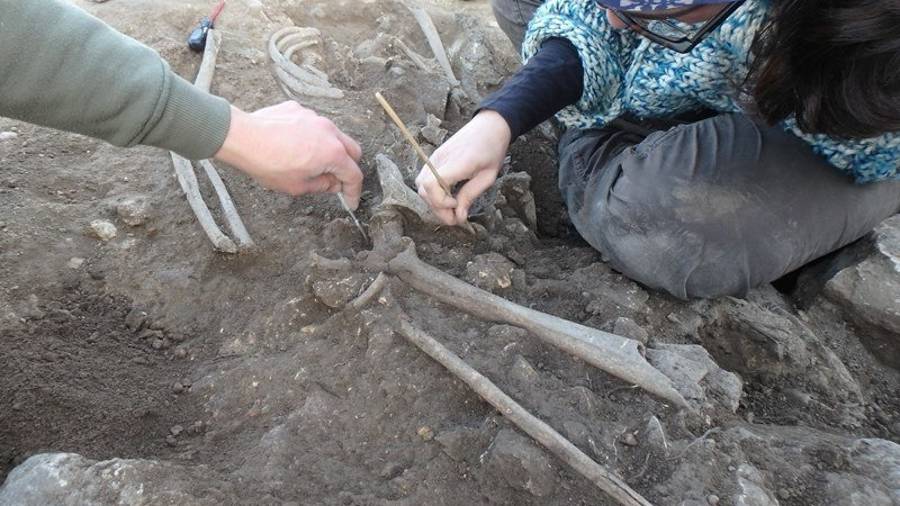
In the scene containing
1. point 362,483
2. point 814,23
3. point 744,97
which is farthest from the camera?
point 744,97

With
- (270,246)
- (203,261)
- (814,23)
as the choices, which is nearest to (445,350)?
(270,246)

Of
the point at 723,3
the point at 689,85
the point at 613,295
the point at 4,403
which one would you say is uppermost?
the point at 723,3

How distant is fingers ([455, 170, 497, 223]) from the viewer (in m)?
1.95

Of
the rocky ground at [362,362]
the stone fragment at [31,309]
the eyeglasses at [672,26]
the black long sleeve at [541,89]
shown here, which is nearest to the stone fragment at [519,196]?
the rocky ground at [362,362]

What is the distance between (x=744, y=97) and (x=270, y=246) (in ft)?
4.80

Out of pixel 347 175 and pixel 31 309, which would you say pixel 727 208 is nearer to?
pixel 347 175

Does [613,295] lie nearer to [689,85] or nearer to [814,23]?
[689,85]

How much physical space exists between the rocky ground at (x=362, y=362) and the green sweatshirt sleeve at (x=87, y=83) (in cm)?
62

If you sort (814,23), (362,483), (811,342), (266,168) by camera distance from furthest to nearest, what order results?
(811,342), (266,168), (362,483), (814,23)

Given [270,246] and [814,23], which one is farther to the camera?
[270,246]

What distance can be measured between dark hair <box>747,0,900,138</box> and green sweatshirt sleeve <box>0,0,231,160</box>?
1259 mm

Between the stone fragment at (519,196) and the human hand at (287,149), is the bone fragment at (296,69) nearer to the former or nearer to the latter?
the stone fragment at (519,196)

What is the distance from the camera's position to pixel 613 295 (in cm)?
203

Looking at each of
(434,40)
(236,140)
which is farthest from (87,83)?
(434,40)
